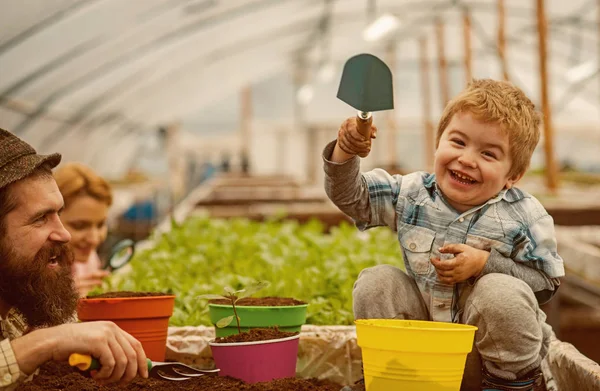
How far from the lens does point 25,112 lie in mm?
10773

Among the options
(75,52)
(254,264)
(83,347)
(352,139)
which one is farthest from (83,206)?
(75,52)

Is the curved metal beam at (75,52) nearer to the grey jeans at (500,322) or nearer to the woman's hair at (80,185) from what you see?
the woman's hair at (80,185)

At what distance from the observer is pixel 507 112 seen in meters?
2.02

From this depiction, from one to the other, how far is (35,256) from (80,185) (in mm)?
1936

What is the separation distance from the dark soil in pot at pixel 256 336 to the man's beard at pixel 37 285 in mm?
401

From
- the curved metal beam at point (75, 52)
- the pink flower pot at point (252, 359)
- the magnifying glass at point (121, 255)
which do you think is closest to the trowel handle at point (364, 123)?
the pink flower pot at point (252, 359)

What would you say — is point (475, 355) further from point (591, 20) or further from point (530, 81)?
point (530, 81)

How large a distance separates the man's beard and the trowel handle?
2.57 feet

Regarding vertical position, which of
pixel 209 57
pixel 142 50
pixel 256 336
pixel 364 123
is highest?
pixel 209 57

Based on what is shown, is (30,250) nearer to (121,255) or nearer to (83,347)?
(83,347)

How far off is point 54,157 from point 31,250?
260 mm

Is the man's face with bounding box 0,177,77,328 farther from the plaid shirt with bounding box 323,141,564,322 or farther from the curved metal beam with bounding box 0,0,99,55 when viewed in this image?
the curved metal beam with bounding box 0,0,99,55

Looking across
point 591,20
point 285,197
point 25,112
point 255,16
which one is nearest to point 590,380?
point 285,197

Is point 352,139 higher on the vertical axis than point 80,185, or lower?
higher
